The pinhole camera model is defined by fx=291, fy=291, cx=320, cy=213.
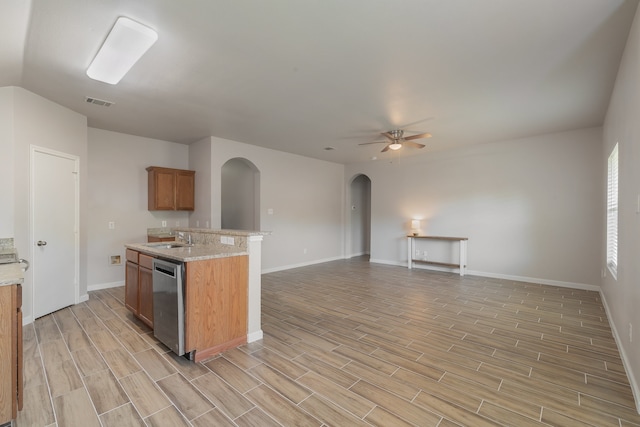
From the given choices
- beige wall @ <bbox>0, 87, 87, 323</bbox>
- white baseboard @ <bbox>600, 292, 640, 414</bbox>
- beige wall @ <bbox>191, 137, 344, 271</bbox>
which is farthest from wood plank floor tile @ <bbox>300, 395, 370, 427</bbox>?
beige wall @ <bbox>191, 137, 344, 271</bbox>

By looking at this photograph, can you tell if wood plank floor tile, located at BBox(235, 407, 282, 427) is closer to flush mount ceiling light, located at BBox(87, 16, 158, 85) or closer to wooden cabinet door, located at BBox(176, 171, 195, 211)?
flush mount ceiling light, located at BBox(87, 16, 158, 85)

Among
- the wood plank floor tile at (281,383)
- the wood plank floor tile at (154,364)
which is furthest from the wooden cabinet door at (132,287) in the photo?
the wood plank floor tile at (281,383)

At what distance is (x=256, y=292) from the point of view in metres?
3.07

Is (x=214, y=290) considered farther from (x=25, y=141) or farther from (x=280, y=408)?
(x=25, y=141)

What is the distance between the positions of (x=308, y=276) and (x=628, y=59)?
17.1 ft

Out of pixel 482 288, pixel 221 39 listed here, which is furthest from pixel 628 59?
pixel 482 288

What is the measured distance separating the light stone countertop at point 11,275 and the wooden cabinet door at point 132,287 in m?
1.29

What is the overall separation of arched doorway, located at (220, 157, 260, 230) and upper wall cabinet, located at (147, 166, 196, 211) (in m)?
1.14

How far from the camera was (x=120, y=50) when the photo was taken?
8.13 ft

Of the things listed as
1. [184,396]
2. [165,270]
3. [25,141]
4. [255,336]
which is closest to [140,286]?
[165,270]

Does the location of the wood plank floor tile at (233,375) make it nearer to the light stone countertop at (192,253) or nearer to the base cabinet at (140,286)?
the light stone countertop at (192,253)

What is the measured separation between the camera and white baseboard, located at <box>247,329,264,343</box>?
9.74ft

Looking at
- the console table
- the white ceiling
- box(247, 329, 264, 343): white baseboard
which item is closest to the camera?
the white ceiling

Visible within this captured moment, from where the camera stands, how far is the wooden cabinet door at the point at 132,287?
342 cm
